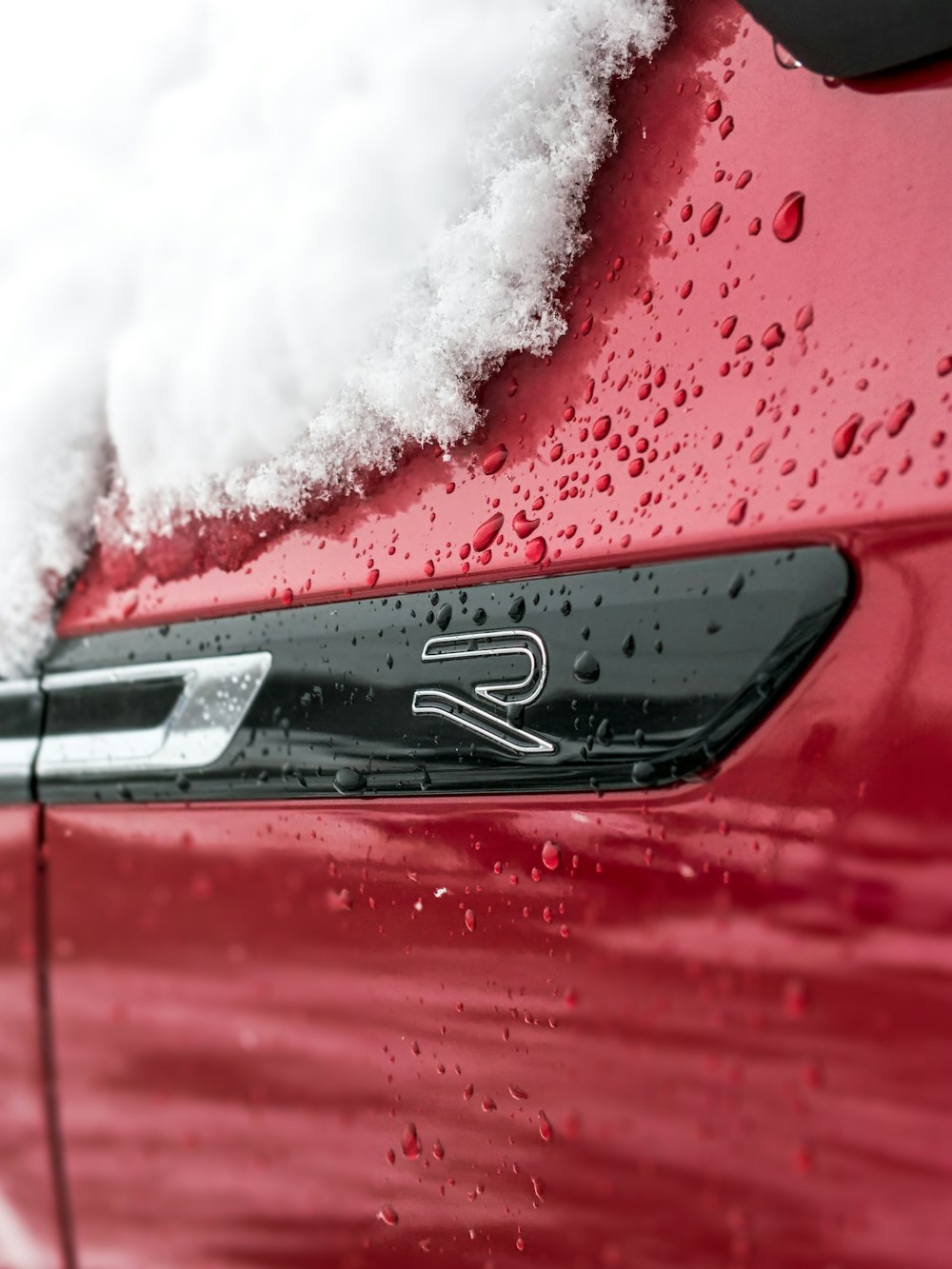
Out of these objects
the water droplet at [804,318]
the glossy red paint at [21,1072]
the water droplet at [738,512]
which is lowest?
the glossy red paint at [21,1072]

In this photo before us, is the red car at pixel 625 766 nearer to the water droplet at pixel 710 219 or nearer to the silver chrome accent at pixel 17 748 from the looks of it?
the water droplet at pixel 710 219

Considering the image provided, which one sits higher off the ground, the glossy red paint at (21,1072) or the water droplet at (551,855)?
the water droplet at (551,855)

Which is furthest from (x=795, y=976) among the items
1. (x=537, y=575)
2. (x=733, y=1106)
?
(x=537, y=575)

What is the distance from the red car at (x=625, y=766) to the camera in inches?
31.5

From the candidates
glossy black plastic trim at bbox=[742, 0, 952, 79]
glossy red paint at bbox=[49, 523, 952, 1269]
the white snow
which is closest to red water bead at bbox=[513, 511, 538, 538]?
the white snow

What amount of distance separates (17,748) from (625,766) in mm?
922

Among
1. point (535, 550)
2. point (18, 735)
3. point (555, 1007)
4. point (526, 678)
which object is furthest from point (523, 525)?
point (18, 735)

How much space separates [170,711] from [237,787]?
0.14m

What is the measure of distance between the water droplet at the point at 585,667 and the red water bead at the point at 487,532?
16cm

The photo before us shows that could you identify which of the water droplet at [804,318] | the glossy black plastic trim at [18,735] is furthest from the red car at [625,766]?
the glossy black plastic trim at [18,735]

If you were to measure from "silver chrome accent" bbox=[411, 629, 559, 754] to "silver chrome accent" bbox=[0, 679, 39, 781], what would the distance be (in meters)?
0.66

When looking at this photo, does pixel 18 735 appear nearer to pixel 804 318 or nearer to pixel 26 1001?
pixel 26 1001

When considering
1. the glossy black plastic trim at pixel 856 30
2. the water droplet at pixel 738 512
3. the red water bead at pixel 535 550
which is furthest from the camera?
the red water bead at pixel 535 550

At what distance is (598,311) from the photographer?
100 centimetres
